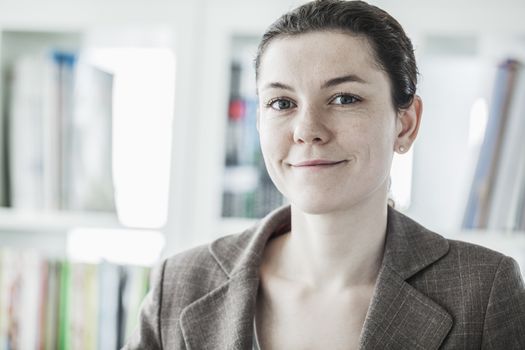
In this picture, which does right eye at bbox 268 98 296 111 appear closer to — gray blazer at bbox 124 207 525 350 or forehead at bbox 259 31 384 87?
forehead at bbox 259 31 384 87

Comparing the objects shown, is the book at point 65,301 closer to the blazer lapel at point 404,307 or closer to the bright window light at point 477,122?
the blazer lapel at point 404,307

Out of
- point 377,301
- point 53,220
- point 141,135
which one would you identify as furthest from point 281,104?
point 53,220

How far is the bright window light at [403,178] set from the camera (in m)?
1.91

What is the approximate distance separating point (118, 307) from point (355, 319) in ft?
3.01

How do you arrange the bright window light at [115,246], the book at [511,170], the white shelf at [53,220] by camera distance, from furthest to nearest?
the bright window light at [115,246] < the white shelf at [53,220] < the book at [511,170]

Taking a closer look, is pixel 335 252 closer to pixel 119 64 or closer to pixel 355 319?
pixel 355 319

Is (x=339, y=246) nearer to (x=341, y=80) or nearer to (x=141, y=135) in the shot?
(x=341, y=80)

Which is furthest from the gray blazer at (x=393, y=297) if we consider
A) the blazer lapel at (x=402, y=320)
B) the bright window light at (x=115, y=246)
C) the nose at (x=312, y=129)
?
the bright window light at (x=115, y=246)

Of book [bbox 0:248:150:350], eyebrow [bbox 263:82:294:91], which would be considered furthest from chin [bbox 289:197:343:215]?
book [bbox 0:248:150:350]

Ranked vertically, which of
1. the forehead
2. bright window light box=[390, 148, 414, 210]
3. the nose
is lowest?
bright window light box=[390, 148, 414, 210]

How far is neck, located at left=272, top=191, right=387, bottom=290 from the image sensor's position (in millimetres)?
1314

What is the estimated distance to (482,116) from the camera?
1.87 m

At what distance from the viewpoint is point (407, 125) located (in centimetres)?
134

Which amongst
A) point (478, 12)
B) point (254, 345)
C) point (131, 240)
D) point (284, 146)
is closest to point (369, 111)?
point (284, 146)
